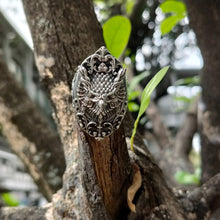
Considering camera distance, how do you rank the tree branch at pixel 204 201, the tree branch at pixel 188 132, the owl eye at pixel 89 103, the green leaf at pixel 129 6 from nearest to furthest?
the owl eye at pixel 89 103
the tree branch at pixel 204 201
the tree branch at pixel 188 132
the green leaf at pixel 129 6

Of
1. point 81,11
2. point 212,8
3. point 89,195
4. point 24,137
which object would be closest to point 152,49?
point 212,8

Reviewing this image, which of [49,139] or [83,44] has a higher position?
[83,44]

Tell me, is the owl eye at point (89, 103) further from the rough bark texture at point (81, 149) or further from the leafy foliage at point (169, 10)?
the leafy foliage at point (169, 10)

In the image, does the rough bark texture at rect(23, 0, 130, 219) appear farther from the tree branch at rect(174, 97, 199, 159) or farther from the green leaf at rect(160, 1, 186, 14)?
the tree branch at rect(174, 97, 199, 159)

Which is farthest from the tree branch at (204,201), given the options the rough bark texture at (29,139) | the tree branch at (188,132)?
the tree branch at (188,132)

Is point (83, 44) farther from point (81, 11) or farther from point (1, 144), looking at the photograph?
point (1, 144)

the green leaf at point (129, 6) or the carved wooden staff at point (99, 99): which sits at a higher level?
the green leaf at point (129, 6)
